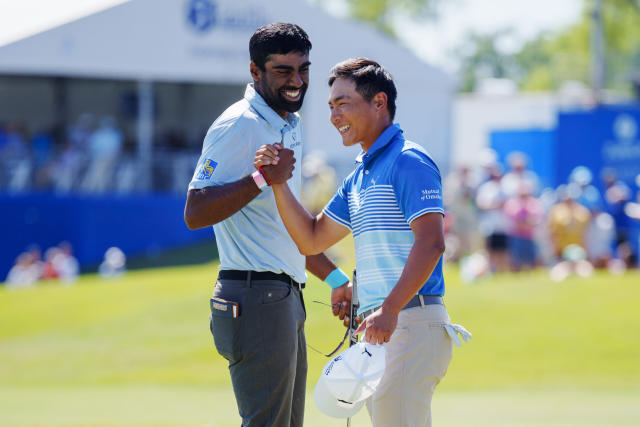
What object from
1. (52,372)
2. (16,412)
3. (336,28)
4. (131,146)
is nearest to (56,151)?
(131,146)

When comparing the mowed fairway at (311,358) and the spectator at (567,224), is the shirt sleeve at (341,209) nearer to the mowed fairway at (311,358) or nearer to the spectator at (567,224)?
the mowed fairway at (311,358)

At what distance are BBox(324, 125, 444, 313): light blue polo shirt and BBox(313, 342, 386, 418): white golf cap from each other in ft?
1.12

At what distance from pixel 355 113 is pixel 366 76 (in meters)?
0.18

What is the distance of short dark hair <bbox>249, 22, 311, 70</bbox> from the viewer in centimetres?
490

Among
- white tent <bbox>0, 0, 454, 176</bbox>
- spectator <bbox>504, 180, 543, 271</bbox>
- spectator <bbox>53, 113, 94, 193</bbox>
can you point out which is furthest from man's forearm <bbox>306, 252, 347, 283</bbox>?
white tent <bbox>0, 0, 454, 176</bbox>

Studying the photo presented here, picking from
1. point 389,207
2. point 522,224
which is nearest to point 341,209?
point 389,207

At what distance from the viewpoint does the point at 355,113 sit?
475 cm

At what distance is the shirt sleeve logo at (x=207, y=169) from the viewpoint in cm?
479

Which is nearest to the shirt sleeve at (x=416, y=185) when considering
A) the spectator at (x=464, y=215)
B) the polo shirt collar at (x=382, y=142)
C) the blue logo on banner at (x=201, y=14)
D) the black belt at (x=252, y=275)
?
the polo shirt collar at (x=382, y=142)

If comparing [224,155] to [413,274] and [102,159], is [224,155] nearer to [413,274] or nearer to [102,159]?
[413,274]

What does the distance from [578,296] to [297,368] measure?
1058 cm

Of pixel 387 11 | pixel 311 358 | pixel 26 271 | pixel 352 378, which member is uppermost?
pixel 387 11

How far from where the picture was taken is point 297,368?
5207mm

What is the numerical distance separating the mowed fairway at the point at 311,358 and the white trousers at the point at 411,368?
452cm
